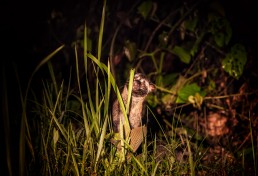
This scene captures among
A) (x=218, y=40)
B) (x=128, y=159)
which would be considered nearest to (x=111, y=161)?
(x=128, y=159)

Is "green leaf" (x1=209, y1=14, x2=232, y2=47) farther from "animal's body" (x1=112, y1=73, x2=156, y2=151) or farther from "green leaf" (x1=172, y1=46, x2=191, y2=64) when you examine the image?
"animal's body" (x1=112, y1=73, x2=156, y2=151)

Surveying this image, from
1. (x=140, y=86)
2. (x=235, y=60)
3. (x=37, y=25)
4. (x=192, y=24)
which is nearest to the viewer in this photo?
(x=140, y=86)

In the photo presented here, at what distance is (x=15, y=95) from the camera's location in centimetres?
163

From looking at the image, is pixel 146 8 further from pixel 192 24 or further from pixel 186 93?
pixel 186 93

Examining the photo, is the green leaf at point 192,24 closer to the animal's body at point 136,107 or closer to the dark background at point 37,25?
the dark background at point 37,25

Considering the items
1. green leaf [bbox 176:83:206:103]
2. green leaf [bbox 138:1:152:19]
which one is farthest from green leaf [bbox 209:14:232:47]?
green leaf [bbox 138:1:152:19]

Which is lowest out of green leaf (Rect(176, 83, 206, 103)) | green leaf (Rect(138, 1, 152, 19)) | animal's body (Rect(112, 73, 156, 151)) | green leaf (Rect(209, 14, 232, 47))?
green leaf (Rect(176, 83, 206, 103))

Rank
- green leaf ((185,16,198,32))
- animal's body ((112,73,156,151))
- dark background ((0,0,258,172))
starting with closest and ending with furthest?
animal's body ((112,73,156,151))
dark background ((0,0,258,172))
green leaf ((185,16,198,32))

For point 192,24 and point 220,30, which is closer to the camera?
point 220,30

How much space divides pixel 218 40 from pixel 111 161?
1373 millimetres

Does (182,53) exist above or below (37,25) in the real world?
below

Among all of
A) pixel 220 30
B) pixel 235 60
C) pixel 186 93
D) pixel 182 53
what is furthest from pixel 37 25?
pixel 235 60

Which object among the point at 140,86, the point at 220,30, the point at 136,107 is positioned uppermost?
the point at 220,30

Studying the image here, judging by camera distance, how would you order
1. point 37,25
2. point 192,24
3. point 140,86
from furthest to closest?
point 37,25 → point 192,24 → point 140,86
